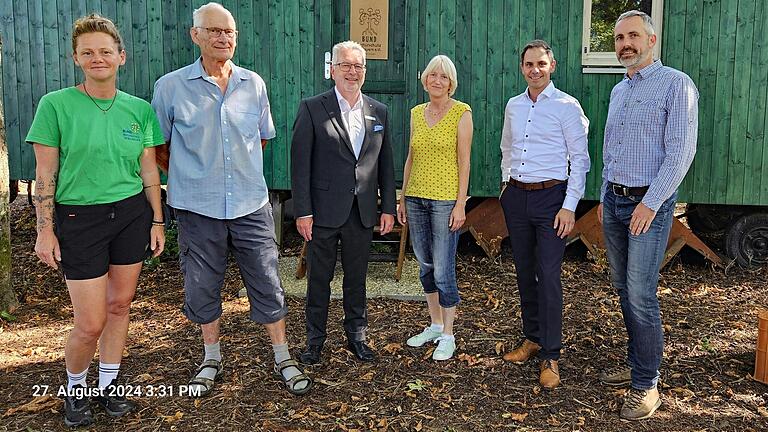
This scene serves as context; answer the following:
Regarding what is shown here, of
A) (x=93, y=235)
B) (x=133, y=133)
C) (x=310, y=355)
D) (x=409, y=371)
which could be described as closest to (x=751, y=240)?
(x=409, y=371)

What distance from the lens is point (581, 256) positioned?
7125 millimetres

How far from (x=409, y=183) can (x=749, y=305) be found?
330 centimetres

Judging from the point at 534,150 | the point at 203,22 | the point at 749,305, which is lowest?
the point at 749,305

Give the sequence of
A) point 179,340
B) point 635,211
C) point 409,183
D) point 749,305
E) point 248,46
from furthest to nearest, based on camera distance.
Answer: point 248,46
point 749,305
point 179,340
point 409,183
point 635,211

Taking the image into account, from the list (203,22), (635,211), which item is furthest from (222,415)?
(635,211)

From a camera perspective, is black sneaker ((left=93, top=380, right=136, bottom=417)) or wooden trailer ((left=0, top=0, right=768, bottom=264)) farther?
wooden trailer ((left=0, top=0, right=768, bottom=264))

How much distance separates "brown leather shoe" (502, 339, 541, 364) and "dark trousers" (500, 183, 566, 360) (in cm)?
23

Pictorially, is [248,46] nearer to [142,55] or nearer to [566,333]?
[142,55]

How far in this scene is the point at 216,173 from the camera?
3.50 meters

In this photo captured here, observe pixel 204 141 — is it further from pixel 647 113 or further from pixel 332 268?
pixel 647 113

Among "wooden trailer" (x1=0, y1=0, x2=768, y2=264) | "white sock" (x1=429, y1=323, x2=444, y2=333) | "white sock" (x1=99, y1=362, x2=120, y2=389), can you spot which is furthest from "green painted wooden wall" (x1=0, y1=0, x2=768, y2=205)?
"white sock" (x1=99, y1=362, x2=120, y2=389)

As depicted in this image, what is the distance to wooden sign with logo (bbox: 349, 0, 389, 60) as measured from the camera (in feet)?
21.4

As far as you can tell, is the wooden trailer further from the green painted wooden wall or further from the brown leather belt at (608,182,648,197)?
the brown leather belt at (608,182,648,197)

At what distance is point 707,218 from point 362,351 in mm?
Answer: 4557
